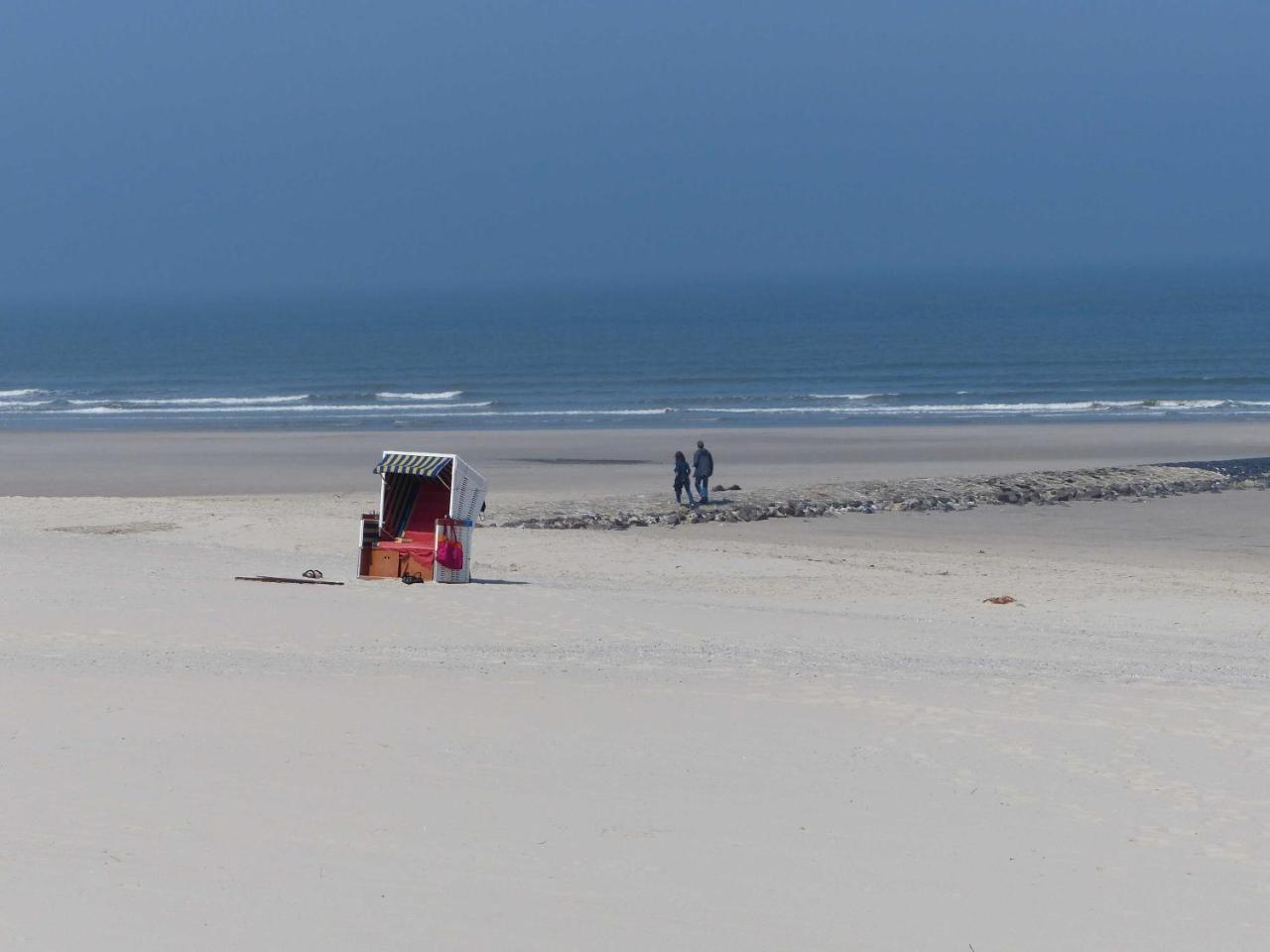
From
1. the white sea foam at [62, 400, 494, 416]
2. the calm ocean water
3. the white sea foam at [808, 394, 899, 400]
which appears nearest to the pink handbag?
the calm ocean water

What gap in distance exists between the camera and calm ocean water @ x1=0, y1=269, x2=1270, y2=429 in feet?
156

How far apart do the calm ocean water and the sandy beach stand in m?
30.2

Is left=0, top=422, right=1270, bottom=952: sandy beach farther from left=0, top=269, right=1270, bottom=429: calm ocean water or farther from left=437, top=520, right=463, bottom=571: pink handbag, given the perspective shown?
left=0, top=269, right=1270, bottom=429: calm ocean water

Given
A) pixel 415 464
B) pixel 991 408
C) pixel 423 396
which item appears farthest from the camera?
pixel 423 396

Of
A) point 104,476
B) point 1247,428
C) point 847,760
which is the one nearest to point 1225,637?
point 847,760

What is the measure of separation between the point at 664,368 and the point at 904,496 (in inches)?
1641

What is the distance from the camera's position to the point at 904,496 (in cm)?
2530

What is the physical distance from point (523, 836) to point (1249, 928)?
340cm

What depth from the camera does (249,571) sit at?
15820mm

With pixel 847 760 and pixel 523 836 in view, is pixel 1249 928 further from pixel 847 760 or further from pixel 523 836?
pixel 523 836

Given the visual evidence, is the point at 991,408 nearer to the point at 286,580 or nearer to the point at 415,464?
the point at 415,464

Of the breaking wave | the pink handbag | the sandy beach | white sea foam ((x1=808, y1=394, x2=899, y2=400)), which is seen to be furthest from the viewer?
the breaking wave

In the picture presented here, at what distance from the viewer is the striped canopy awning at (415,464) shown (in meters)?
15.8

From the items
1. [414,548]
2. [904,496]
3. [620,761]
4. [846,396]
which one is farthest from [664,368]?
[620,761]
